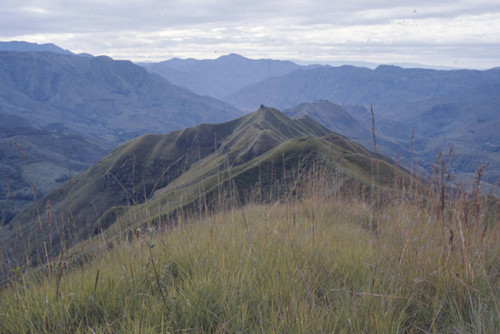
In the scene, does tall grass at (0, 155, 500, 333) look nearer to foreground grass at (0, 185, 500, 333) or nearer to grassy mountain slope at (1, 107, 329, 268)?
foreground grass at (0, 185, 500, 333)

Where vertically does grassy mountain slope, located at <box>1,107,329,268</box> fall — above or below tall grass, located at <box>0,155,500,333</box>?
below

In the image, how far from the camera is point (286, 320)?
2.24 m

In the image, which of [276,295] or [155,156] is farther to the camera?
[155,156]

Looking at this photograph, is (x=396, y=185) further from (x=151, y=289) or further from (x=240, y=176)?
(x=240, y=176)

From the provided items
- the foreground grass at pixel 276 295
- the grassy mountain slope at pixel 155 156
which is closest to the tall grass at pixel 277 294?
the foreground grass at pixel 276 295

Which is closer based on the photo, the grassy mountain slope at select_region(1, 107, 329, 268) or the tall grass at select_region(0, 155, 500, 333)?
the tall grass at select_region(0, 155, 500, 333)

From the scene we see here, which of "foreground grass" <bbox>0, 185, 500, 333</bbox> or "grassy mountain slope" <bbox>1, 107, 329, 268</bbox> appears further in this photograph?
"grassy mountain slope" <bbox>1, 107, 329, 268</bbox>

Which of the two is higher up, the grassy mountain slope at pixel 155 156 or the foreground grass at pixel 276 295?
the foreground grass at pixel 276 295

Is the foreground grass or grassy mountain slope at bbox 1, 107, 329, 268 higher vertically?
the foreground grass

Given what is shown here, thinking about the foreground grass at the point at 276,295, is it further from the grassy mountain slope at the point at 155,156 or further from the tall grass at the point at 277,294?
the grassy mountain slope at the point at 155,156

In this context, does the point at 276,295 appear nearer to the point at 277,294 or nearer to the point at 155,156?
the point at 277,294

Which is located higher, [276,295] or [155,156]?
[276,295]

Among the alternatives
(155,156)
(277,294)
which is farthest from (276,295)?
(155,156)

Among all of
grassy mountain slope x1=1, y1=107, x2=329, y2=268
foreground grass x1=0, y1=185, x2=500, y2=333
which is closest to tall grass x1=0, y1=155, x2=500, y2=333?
foreground grass x1=0, y1=185, x2=500, y2=333
